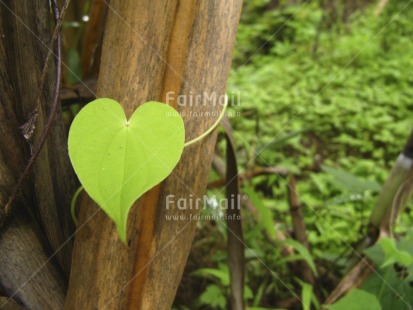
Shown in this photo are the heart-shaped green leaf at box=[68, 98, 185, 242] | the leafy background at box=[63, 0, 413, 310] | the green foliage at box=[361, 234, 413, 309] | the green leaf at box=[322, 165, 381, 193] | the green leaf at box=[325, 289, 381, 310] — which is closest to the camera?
the heart-shaped green leaf at box=[68, 98, 185, 242]

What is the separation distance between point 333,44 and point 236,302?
6.78 ft

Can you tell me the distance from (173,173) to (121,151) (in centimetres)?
10

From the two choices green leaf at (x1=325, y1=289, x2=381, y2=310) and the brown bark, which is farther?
green leaf at (x1=325, y1=289, x2=381, y2=310)

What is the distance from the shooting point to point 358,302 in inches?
23.4

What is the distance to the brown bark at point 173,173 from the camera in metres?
0.48

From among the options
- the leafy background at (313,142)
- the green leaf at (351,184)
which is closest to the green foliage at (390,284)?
the leafy background at (313,142)

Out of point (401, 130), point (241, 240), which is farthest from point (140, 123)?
point (401, 130)

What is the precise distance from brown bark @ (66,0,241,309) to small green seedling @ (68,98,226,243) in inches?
2.5

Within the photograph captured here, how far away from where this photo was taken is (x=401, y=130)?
1728 mm

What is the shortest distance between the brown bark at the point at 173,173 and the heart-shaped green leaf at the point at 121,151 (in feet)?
0.20

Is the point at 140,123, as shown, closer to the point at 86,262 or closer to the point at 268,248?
the point at 86,262

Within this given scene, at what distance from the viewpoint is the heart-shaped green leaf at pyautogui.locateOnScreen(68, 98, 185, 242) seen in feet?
1.26

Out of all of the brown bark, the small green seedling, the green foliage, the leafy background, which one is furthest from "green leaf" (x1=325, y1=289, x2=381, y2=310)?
the small green seedling

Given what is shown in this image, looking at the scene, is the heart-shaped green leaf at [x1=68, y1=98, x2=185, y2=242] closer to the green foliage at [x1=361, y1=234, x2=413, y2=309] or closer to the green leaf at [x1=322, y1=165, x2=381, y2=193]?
the green foliage at [x1=361, y1=234, x2=413, y2=309]
